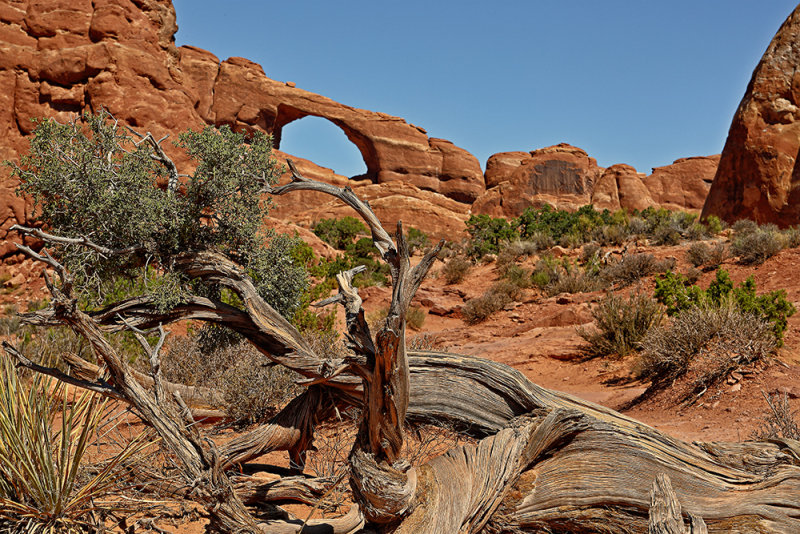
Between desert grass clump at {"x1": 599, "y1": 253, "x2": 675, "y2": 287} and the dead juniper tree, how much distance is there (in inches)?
428

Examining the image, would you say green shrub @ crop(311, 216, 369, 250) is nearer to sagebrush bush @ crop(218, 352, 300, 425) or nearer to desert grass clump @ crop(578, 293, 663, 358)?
desert grass clump @ crop(578, 293, 663, 358)

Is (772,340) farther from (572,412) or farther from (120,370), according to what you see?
(120,370)

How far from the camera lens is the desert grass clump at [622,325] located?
30.5 feet

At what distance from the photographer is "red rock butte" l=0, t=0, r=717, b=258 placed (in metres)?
20.8

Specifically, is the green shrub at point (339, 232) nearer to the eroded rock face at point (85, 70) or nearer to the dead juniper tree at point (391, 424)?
the eroded rock face at point (85, 70)

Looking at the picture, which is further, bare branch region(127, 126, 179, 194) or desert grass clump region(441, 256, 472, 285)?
desert grass clump region(441, 256, 472, 285)

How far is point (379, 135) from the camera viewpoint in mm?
43969

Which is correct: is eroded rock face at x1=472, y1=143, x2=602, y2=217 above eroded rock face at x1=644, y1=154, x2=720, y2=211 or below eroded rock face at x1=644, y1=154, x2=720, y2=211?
below

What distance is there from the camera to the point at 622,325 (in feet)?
31.0

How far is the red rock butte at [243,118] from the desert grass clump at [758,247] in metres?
13.7

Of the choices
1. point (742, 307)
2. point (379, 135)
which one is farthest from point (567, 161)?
point (742, 307)

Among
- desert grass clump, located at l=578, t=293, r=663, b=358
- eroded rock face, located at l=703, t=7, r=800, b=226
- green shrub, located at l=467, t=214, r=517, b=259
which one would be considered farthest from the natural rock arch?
desert grass clump, located at l=578, t=293, r=663, b=358

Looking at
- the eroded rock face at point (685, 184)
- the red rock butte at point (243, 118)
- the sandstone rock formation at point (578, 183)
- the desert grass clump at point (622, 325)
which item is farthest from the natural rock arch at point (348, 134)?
the desert grass clump at point (622, 325)

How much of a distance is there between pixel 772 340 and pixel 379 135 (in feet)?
129
